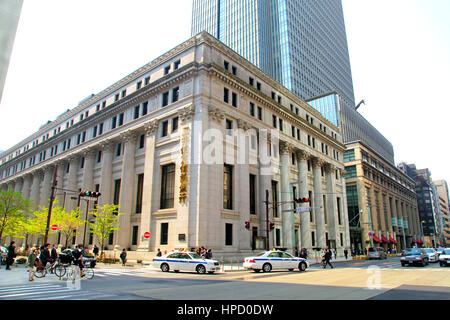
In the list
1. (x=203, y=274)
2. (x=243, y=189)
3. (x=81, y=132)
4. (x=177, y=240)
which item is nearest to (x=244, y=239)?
(x=243, y=189)

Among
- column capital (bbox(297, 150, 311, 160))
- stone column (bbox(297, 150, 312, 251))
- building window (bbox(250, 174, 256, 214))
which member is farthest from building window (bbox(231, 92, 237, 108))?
column capital (bbox(297, 150, 311, 160))

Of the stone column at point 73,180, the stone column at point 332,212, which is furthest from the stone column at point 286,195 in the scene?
the stone column at point 73,180

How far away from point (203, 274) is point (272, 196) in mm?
21414

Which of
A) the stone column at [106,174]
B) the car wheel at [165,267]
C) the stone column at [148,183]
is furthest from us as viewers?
the stone column at [106,174]

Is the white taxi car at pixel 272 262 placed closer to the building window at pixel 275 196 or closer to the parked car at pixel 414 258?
the parked car at pixel 414 258

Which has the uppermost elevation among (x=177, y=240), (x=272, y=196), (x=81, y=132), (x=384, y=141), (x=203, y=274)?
(x=384, y=141)

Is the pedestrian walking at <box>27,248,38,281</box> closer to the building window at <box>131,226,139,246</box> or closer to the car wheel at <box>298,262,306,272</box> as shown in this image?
the car wheel at <box>298,262,306,272</box>

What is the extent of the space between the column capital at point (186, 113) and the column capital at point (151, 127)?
4.52 m

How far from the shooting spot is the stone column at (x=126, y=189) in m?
36.1

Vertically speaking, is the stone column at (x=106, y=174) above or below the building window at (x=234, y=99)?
below

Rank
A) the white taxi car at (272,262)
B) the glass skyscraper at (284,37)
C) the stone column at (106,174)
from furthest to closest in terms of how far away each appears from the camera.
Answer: the glass skyscraper at (284,37) < the stone column at (106,174) < the white taxi car at (272,262)

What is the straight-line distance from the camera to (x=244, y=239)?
33812 mm

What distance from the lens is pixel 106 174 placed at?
138 feet
